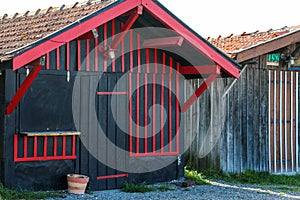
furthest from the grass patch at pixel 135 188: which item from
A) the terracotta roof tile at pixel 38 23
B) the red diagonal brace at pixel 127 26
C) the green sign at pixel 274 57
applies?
the green sign at pixel 274 57

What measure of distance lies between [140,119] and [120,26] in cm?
186

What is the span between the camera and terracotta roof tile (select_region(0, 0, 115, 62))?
9.31 metres

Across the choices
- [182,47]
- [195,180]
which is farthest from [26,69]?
[195,180]

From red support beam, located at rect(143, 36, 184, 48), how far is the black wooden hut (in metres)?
0.02

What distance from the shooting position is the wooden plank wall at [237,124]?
13.0 metres

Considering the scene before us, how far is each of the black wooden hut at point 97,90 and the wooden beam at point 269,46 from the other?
1.34 m

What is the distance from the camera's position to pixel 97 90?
413 inches

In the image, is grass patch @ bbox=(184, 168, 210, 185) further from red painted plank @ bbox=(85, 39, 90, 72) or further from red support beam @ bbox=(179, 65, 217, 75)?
red painted plank @ bbox=(85, 39, 90, 72)

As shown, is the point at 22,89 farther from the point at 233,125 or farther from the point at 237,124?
the point at 237,124

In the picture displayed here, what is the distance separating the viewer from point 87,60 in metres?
10.3

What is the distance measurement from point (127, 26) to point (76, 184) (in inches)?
114

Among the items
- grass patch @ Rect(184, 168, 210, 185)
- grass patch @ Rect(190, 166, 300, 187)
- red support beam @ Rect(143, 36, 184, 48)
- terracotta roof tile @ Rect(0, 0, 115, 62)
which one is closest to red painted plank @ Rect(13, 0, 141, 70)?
terracotta roof tile @ Rect(0, 0, 115, 62)

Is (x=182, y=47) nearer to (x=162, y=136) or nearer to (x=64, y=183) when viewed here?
(x=162, y=136)

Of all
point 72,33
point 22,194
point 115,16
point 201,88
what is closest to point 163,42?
point 201,88
